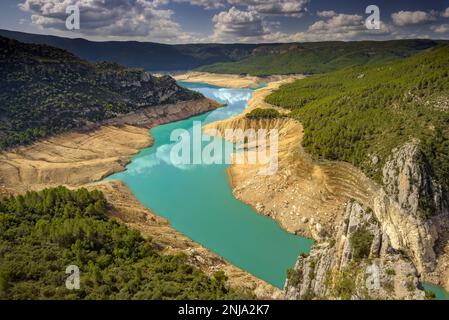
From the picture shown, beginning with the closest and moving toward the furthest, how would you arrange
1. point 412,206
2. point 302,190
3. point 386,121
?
point 412,206 → point 302,190 → point 386,121

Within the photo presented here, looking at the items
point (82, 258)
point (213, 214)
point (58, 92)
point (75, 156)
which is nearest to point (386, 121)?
point (213, 214)

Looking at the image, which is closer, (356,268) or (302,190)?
(356,268)

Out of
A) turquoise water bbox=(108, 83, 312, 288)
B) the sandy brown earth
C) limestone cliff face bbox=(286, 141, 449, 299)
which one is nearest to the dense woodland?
the sandy brown earth

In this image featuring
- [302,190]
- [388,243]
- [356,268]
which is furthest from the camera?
[302,190]

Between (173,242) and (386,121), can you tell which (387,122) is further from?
(173,242)

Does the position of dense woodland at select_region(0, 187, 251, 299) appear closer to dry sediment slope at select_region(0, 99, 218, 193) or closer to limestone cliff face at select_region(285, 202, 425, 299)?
limestone cliff face at select_region(285, 202, 425, 299)

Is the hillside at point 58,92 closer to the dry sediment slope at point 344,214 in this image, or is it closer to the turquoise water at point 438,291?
the dry sediment slope at point 344,214
